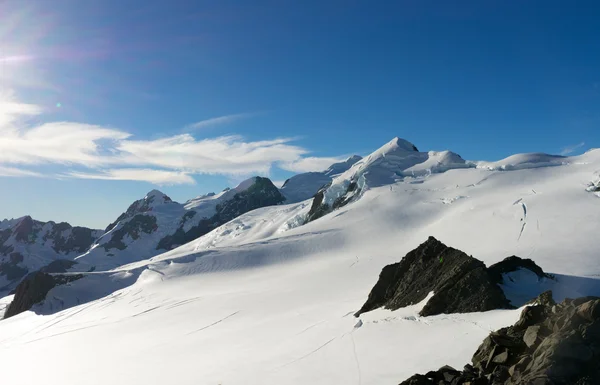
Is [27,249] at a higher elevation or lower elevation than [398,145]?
lower

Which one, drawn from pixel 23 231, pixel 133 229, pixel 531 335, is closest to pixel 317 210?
pixel 531 335

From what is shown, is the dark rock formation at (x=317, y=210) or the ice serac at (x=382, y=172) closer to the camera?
the ice serac at (x=382, y=172)

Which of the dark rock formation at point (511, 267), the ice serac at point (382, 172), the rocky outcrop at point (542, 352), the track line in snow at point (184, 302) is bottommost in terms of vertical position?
the track line in snow at point (184, 302)

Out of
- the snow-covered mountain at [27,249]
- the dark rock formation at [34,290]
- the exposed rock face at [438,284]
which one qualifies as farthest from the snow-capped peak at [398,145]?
the snow-covered mountain at [27,249]

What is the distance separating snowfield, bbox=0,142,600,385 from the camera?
1458 cm

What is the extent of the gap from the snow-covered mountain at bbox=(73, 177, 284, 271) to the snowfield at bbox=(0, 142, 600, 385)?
107313 millimetres

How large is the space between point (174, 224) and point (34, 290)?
123 m

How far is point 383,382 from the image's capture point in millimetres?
11523

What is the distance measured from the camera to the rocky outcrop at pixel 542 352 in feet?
25.8

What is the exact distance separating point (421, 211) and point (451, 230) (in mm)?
10061

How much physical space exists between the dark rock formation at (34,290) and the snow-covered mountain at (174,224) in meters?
101

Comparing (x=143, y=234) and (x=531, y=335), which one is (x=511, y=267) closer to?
(x=531, y=335)

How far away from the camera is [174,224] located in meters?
178

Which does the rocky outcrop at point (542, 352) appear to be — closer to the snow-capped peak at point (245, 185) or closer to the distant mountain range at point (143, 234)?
the distant mountain range at point (143, 234)
